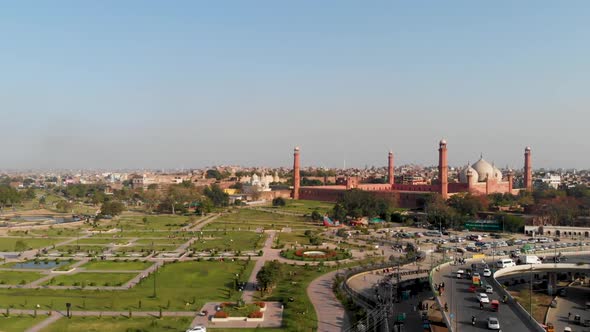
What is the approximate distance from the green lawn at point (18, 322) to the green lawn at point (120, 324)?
73 centimetres

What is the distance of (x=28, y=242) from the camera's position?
3516 cm

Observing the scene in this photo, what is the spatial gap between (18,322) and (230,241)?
64.0ft

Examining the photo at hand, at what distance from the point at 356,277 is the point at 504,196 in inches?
1443

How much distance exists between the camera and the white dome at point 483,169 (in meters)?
62.1

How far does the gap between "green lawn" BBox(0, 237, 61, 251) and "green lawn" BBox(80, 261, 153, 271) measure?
7281 mm

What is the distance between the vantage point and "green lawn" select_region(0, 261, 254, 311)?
61.8 ft

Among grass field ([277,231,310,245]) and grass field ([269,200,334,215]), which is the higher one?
grass field ([269,200,334,215])

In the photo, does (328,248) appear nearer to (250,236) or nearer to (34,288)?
(250,236)

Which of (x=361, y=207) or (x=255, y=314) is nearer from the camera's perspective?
(x=255, y=314)

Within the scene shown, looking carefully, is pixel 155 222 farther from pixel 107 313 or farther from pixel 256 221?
pixel 107 313

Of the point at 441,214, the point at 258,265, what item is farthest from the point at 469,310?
the point at 441,214

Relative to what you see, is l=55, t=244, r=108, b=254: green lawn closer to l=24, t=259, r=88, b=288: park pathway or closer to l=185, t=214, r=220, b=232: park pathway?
l=24, t=259, r=88, b=288: park pathway

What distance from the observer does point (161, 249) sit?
3241cm

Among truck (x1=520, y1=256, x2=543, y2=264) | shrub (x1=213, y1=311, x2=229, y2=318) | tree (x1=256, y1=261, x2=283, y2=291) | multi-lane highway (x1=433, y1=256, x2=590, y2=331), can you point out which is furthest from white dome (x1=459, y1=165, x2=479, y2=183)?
shrub (x1=213, y1=311, x2=229, y2=318)
